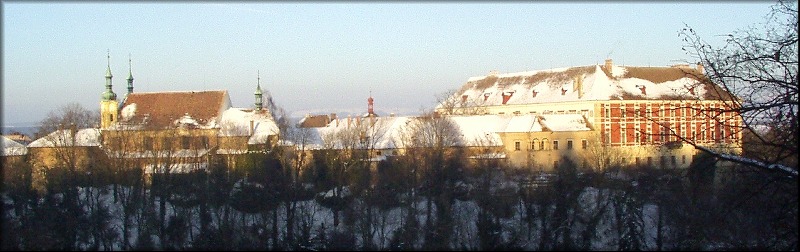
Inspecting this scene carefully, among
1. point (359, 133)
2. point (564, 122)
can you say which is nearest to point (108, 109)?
point (359, 133)

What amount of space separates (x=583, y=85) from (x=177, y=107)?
19.9 meters

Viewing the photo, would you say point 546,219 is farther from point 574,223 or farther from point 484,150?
point 484,150

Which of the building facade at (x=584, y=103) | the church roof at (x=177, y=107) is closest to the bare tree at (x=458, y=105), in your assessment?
the building facade at (x=584, y=103)

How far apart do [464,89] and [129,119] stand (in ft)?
73.8

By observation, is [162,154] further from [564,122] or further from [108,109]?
[564,122]

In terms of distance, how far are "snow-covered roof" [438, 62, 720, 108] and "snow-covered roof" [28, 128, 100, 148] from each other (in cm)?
2228

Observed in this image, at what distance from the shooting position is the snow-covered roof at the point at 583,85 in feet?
131

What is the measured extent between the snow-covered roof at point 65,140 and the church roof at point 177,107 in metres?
2.63

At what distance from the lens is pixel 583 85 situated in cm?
4091

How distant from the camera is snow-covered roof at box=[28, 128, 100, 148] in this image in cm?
3085

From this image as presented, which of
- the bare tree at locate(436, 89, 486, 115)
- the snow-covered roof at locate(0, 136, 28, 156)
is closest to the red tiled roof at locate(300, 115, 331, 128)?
the bare tree at locate(436, 89, 486, 115)

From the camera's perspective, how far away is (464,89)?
167ft

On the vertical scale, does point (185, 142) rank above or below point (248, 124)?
below

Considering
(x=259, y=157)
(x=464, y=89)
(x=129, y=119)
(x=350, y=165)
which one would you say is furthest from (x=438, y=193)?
(x=464, y=89)
